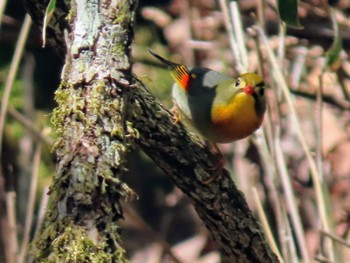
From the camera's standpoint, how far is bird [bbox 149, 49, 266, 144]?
8.29 ft

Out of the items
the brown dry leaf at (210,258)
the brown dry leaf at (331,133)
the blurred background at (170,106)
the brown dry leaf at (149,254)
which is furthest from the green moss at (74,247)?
the brown dry leaf at (331,133)

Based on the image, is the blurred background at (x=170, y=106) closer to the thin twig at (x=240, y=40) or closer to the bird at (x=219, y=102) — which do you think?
the thin twig at (x=240, y=40)

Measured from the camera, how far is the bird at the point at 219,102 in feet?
8.29

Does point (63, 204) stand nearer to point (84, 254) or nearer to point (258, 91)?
point (84, 254)

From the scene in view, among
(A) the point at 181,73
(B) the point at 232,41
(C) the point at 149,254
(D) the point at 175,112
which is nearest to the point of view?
(D) the point at 175,112

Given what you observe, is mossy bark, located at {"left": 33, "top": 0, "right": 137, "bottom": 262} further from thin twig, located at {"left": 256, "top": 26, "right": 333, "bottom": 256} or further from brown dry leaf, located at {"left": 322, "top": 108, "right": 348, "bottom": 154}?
brown dry leaf, located at {"left": 322, "top": 108, "right": 348, "bottom": 154}

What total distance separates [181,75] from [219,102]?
0.15m

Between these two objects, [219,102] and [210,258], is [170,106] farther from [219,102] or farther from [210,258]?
[219,102]

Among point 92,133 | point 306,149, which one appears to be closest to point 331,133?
point 306,149

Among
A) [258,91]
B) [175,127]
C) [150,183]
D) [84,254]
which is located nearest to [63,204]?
[84,254]

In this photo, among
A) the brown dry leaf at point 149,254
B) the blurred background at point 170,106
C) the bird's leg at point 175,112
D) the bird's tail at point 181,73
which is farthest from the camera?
the brown dry leaf at point 149,254

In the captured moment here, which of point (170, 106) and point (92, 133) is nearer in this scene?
point (92, 133)

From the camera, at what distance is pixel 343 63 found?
13.5 feet

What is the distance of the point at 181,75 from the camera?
8.33 feet
